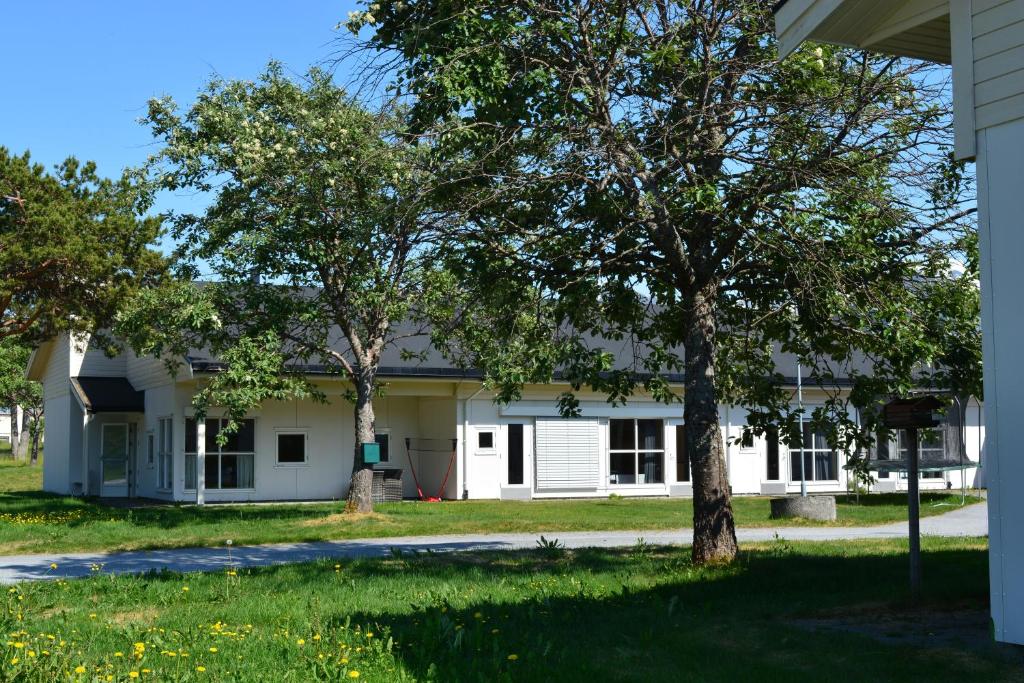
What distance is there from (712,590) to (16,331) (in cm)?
2180

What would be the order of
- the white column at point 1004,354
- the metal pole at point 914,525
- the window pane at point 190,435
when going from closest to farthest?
the white column at point 1004,354 < the metal pole at point 914,525 < the window pane at point 190,435

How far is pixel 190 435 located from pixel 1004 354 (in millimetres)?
25281

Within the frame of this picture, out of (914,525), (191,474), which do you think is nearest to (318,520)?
(191,474)

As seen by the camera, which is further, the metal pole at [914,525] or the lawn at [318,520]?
the lawn at [318,520]

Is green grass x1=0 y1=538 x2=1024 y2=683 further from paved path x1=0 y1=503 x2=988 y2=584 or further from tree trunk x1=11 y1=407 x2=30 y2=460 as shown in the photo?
tree trunk x1=11 y1=407 x2=30 y2=460

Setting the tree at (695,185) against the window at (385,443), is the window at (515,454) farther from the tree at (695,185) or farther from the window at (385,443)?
the tree at (695,185)

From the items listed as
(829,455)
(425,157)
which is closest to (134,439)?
(829,455)

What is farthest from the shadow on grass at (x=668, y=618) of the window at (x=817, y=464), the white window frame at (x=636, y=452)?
the window at (x=817, y=464)

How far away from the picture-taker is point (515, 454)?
2998 centimetres

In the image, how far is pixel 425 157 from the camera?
12.2m

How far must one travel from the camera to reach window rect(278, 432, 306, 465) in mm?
29359

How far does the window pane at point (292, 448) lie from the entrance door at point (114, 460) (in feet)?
19.6

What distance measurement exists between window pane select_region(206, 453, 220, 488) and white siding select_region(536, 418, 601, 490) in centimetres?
839

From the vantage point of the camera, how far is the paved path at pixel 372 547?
47.2ft
